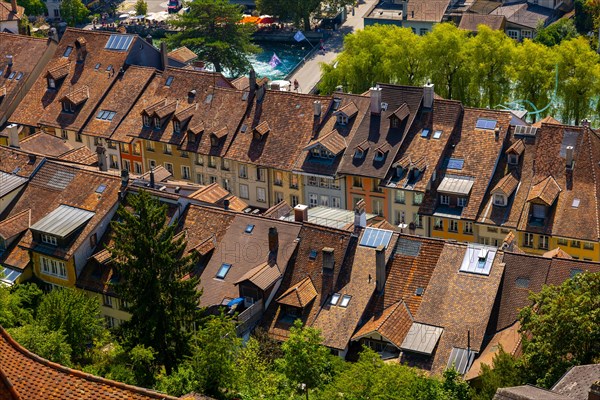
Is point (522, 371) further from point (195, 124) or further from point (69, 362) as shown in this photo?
point (195, 124)

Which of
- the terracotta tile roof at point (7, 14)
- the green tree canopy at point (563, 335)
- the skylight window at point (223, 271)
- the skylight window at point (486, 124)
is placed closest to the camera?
the green tree canopy at point (563, 335)

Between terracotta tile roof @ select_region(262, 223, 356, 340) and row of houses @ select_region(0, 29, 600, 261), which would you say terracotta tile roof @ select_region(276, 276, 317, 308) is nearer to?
terracotta tile roof @ select_region(262, 223, 356, 340)

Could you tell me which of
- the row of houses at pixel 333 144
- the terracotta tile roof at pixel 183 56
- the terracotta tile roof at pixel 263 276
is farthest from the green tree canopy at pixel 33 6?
the terracotta tile roof at pixel 263 276

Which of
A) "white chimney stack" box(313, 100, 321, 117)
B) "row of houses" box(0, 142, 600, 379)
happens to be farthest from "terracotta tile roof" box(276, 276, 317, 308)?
"white chimney stack" box(313, 100, 321, 117)

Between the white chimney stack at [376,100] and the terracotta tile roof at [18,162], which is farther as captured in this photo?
the white chimney stack at [376,100]

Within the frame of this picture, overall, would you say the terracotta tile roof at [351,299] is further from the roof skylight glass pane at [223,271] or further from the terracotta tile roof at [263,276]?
the roof skylight glass pane at [223,271]

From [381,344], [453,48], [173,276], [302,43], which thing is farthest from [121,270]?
[302,43]
